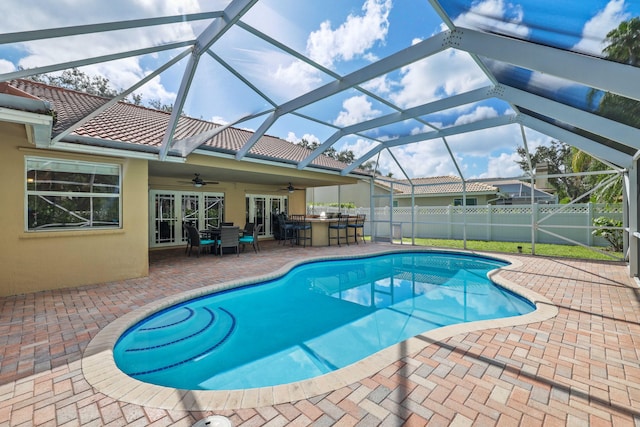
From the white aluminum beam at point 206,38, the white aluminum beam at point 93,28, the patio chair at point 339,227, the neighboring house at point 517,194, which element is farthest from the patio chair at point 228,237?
the neighboring house at point 517,194

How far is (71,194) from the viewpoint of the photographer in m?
6.36

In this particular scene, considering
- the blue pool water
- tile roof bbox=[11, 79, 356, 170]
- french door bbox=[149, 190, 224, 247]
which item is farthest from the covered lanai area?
french door bbox=[149, 190, 224, 247]

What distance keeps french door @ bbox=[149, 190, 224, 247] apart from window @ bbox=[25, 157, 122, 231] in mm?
5201

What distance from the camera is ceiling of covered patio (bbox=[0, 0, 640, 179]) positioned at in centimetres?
298

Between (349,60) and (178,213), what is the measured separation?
9.98 meters

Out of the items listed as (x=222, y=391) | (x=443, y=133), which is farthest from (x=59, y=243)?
(x=443, y=133)

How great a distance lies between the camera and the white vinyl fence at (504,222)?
11.4m

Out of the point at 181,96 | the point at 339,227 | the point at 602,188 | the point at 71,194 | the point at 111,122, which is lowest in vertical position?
the point at 339,227

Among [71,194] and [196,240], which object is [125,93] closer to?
[71,194]

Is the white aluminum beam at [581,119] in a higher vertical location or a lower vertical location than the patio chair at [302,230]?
higher

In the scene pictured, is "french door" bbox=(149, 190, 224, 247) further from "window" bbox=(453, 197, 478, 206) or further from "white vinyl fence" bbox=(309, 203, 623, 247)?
"window" bbox=(453, 197, 478, 206)

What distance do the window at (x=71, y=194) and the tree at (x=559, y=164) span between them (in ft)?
91.3

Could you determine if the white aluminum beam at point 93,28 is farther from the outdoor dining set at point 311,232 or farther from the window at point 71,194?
the outdoor dining set at point 311,232

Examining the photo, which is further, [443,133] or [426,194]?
[426,194]
